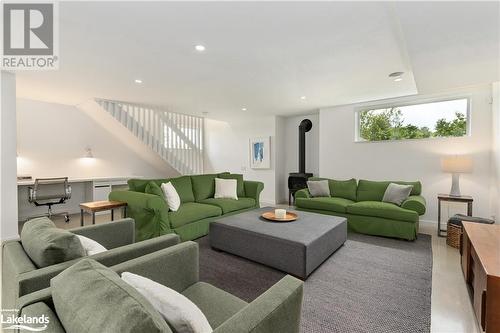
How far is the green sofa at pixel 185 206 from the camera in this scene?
10.3ft

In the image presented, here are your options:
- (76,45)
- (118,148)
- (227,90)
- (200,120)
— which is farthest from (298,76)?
(118,148)

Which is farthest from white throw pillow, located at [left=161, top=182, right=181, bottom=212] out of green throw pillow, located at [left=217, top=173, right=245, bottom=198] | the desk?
the desk

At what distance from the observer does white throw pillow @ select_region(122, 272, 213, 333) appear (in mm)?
856

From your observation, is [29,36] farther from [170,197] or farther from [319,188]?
[319,188]

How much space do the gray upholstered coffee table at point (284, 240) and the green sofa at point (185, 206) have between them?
1.79 feet

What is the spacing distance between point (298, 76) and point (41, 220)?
3.32m

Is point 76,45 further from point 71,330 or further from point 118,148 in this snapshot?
point 118,148

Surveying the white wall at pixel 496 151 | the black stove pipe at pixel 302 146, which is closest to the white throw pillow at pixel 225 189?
the black stove pipe at pixel 302 146

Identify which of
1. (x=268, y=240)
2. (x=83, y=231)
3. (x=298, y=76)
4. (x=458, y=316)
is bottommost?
(x=458, y=316)

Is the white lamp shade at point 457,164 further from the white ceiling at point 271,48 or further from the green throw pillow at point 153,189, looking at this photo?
the green throw pillow at point 153,189

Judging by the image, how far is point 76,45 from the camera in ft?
8.36

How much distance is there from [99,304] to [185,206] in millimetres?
3136

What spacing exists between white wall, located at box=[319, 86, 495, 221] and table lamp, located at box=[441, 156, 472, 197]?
0.38 meters

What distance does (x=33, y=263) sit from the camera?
129cm
